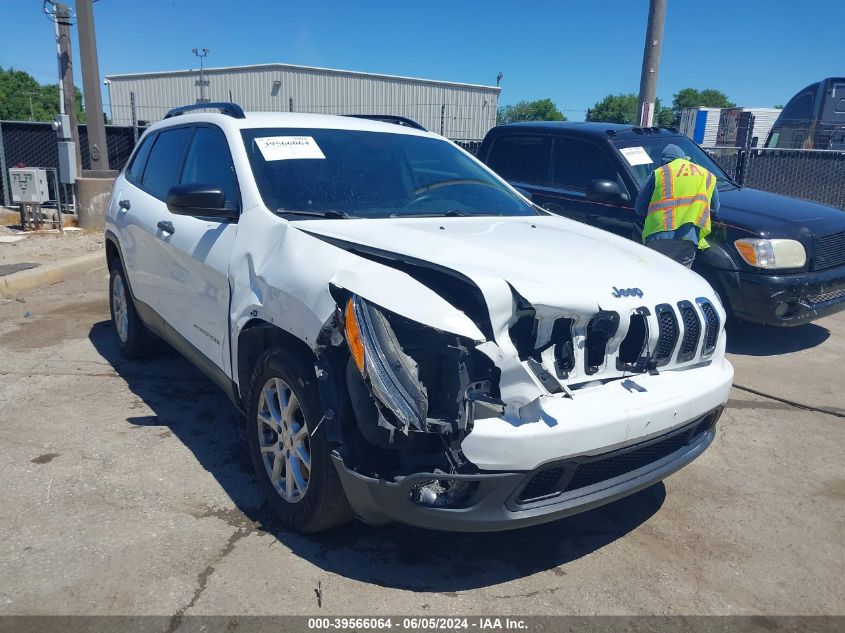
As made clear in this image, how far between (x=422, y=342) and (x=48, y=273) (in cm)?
708

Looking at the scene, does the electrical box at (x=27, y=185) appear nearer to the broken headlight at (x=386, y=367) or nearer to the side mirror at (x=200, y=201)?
the side mirror at (x=200, y=201)

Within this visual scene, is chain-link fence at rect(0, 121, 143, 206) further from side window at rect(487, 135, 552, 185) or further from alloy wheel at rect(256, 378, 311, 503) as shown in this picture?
alloy wheel at rect(256, 378, 311, 503)

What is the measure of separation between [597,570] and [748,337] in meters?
4.38

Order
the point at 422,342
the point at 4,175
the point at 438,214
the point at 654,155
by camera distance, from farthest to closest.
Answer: the point at 4,175, the point at 654,155, the point at 438,214, the point at 422,342

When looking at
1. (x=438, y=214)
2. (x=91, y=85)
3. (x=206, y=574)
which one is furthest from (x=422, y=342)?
(x=91, y=85)

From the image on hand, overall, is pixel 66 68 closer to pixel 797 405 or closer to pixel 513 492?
pixel 797 405

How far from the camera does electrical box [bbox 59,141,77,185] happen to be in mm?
10875

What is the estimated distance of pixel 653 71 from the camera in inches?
417

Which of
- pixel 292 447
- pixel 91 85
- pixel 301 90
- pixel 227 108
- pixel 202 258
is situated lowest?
pixel 292 447

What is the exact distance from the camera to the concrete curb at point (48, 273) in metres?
7.50

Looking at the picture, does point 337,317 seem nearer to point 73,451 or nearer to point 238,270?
point 238,270

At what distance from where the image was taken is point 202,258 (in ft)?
12.0

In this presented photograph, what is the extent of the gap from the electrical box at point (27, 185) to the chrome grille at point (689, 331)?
10.6 meters

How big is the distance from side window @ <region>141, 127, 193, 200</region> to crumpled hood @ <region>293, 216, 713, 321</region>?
167cm
